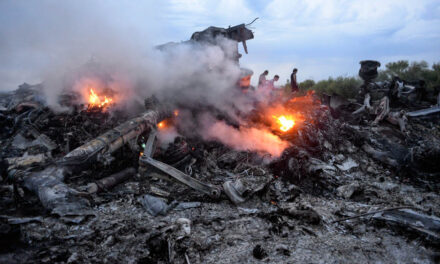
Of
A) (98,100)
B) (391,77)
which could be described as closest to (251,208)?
(98,100)

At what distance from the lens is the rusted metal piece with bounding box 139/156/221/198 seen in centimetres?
438

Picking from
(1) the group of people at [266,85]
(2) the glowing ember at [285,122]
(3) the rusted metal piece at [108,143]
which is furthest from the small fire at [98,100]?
(1) the group of people at [266,85]

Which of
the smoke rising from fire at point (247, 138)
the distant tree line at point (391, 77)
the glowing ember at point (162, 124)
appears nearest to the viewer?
the smoke rising from fire at point (247, 138)

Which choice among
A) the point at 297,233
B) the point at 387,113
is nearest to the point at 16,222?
the point at 297,233

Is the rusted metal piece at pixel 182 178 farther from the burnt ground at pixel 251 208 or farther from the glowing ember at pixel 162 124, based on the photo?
the glowing ember at pixel 162 124

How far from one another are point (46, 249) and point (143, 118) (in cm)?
403

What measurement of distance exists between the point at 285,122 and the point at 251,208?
387 cm

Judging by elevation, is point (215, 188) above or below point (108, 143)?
below

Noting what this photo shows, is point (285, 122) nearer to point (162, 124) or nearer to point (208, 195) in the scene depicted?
point (208, 195)

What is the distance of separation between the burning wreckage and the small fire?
0.05m

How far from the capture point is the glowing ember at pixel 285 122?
22.8 feet

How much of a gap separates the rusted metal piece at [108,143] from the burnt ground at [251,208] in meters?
0.33

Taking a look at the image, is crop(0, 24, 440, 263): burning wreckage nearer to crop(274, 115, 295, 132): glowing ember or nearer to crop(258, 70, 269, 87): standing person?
crop(274, 115, 295, 132): glowing ember

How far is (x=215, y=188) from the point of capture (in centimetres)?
438
